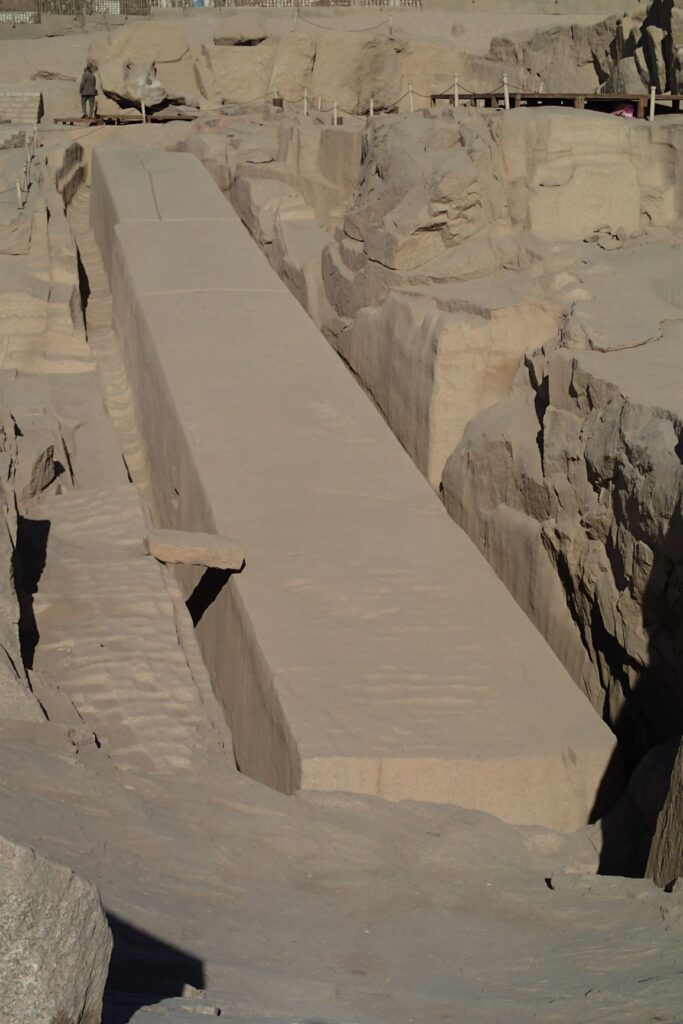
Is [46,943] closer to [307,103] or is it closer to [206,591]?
[206,591]

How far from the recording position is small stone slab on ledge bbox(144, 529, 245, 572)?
6.38 metres

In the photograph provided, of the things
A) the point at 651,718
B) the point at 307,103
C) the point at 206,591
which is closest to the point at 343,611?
the point at 206,591

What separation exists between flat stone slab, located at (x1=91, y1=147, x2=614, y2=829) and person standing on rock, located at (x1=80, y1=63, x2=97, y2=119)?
8526 millimetres

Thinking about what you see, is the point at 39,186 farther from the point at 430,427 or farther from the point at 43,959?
the point at 43,959

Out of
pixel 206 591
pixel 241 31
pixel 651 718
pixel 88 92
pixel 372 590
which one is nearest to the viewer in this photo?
pixel 651 718

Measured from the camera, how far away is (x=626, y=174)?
9.24 m

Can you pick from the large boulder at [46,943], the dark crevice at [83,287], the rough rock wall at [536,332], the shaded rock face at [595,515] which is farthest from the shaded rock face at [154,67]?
the large boulder at [46,943]

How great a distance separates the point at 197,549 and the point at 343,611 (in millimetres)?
781

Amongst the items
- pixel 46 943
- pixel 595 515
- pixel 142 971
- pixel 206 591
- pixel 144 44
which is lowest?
pixel 144 44

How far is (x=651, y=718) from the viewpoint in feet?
19.5

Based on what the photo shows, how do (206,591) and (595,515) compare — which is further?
(206,591)

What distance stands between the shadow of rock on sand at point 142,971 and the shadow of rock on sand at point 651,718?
2.29 m

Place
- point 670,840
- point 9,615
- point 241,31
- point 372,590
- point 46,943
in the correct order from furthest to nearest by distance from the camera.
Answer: point 241,31 → point 372,590 → point 9,615 → point 670,840 → point 46,943

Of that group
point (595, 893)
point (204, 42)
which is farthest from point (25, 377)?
point (204, 42)
